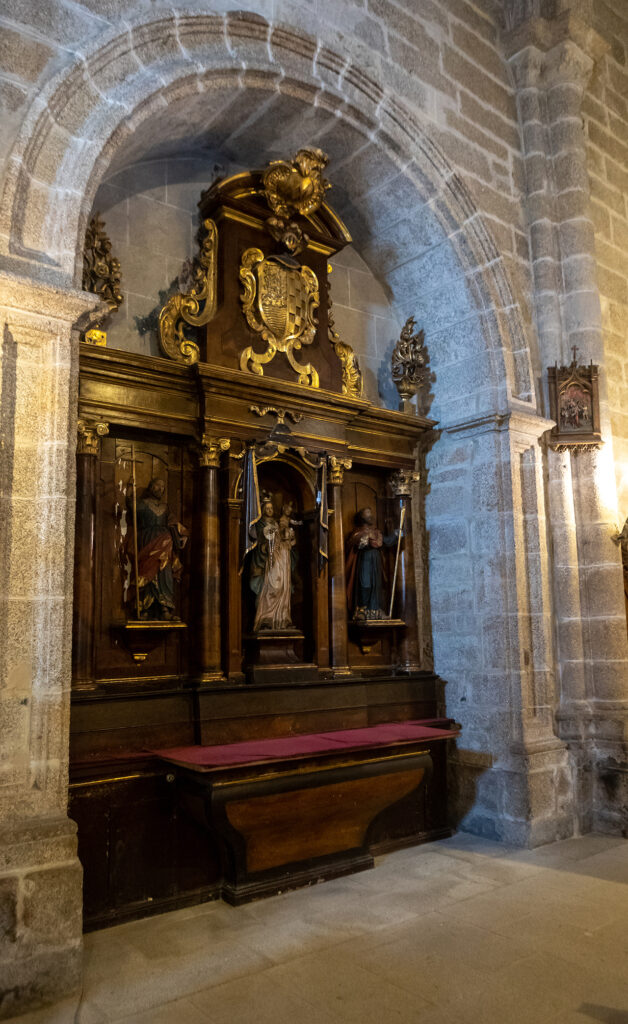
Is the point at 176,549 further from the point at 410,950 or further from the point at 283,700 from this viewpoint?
the point at 410,950

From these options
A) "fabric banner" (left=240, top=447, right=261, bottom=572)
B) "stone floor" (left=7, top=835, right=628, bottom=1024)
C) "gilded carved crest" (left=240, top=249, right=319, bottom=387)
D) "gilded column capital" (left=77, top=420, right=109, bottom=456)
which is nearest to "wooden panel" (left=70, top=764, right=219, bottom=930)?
"stone floor" (left=7, top=835, right=628, bottom=1024)

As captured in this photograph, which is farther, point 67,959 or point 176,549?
point 176,549

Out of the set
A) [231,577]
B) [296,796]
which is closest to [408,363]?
[231,577]

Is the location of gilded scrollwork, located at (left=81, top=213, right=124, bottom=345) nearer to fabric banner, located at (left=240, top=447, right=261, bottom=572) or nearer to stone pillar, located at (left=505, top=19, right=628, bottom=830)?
fabric banner, located at (left=240, top=447, right=261, bottom=572)

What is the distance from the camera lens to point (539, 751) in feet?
17.1

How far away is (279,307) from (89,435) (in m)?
1.70

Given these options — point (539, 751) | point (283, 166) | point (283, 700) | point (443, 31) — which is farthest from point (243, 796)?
point (443, 31)

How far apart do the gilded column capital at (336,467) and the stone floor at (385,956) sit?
249 centimetres

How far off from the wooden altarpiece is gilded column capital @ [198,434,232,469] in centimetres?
1

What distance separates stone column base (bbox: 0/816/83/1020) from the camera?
295cm

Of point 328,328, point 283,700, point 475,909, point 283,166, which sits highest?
point 283,166

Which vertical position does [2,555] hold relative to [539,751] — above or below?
above

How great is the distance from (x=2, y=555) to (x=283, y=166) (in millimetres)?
3217

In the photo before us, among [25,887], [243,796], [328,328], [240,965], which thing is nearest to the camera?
[25,887]
